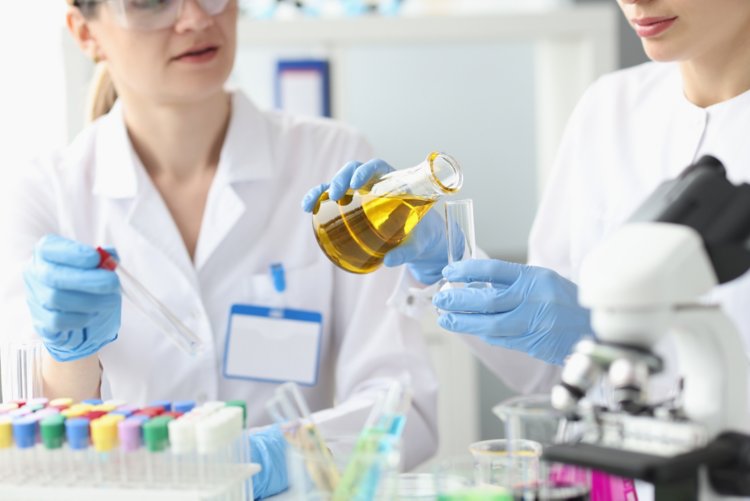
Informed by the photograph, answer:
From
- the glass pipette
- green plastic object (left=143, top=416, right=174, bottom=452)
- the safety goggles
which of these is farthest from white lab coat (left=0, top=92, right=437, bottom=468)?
green plastic object (left=143, top=416, right=174, bottom=452)

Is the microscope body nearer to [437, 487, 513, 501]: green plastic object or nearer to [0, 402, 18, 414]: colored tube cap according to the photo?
[437, 487, 513, 501]: green plastic object

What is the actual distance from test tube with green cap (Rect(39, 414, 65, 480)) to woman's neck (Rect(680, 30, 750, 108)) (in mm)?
1348

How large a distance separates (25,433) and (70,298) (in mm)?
337

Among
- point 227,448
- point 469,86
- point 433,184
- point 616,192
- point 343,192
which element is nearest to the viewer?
point 227,448

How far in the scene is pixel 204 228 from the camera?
6.71 feet

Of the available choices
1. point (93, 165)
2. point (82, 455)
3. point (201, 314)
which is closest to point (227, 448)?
point (82, 455)

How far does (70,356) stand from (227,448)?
597 millimetres

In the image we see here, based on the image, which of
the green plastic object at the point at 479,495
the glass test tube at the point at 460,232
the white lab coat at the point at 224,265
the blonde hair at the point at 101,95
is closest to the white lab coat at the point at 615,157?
the white lab coat at the point at 224,265

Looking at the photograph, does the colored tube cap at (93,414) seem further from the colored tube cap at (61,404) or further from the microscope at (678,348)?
the microscope at (678,348)

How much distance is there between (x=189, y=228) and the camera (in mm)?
2100

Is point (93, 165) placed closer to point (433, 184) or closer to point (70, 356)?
point (70, 356)

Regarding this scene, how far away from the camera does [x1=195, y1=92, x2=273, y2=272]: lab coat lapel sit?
6.70ft

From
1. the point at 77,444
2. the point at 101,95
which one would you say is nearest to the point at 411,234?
the point at 77,444

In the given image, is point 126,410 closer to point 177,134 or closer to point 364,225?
point 364,225
